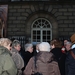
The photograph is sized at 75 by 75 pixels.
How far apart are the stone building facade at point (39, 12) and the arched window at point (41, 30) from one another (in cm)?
34

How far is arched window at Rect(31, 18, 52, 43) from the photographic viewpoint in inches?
721

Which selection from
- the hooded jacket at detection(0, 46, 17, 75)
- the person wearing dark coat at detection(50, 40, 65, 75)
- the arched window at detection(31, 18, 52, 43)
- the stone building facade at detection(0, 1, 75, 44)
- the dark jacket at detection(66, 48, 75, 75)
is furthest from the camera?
the arched window at detection(31, 18, 52, 43)

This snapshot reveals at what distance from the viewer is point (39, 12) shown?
1812 centimetres

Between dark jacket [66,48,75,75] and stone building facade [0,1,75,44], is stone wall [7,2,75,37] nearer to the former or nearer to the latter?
stone building facade [0,1,75,44]

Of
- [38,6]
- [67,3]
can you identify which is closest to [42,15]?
[38,6]

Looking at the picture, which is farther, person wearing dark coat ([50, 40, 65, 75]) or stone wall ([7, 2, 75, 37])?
stone wall ([7, 2, 75, 37])

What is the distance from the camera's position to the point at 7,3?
58.5 ft

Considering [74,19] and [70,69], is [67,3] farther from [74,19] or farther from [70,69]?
[70,69]

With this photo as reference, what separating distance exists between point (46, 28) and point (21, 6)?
2279 millimetres

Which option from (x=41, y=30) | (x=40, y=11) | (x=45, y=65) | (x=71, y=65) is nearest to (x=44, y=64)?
(x=45, y=65)

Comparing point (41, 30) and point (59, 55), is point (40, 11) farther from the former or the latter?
point (59, 55)

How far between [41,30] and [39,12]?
1252mm

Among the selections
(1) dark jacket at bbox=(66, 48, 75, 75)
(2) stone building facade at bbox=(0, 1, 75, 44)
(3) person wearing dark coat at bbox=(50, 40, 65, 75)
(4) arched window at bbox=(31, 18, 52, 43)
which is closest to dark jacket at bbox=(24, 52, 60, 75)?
(1) dark jacket at bbox=(66, 48, 75, 75)

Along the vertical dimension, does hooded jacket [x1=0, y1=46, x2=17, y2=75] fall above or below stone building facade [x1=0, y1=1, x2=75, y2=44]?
below
